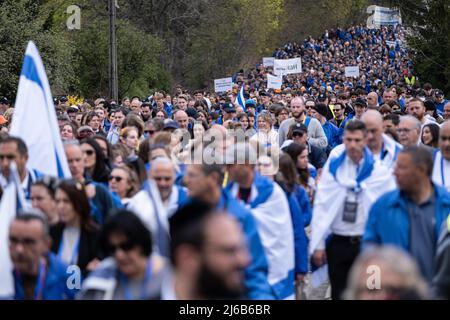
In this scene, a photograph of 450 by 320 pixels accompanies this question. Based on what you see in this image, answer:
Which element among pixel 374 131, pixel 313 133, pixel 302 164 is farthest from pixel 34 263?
pixel 313 133

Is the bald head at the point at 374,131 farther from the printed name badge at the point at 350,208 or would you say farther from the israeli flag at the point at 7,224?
the israeli flag at the point at 7,224

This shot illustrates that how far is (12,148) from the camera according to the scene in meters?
8.37

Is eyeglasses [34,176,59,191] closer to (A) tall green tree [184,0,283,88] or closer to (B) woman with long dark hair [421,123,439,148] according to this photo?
(B) woman with long dark hair [421,123,439,148]

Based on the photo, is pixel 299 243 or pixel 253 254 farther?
pixel 299 243

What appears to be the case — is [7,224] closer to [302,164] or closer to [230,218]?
[230,218]

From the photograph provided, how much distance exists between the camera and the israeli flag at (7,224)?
6.35 metres

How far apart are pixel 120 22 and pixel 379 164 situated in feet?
115

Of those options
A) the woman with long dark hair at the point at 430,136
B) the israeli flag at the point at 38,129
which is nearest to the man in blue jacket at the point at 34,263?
the israeli flag at the point at 38,129

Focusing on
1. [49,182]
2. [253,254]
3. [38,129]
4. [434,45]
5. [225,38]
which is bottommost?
[253,254]

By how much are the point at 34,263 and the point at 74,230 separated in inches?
51.2

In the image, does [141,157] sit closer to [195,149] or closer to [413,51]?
[195,149]

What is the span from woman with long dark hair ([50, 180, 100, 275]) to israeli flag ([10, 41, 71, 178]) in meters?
1.07

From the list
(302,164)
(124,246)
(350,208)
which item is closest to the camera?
(124,246)

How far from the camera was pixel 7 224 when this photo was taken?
682 centimetres
